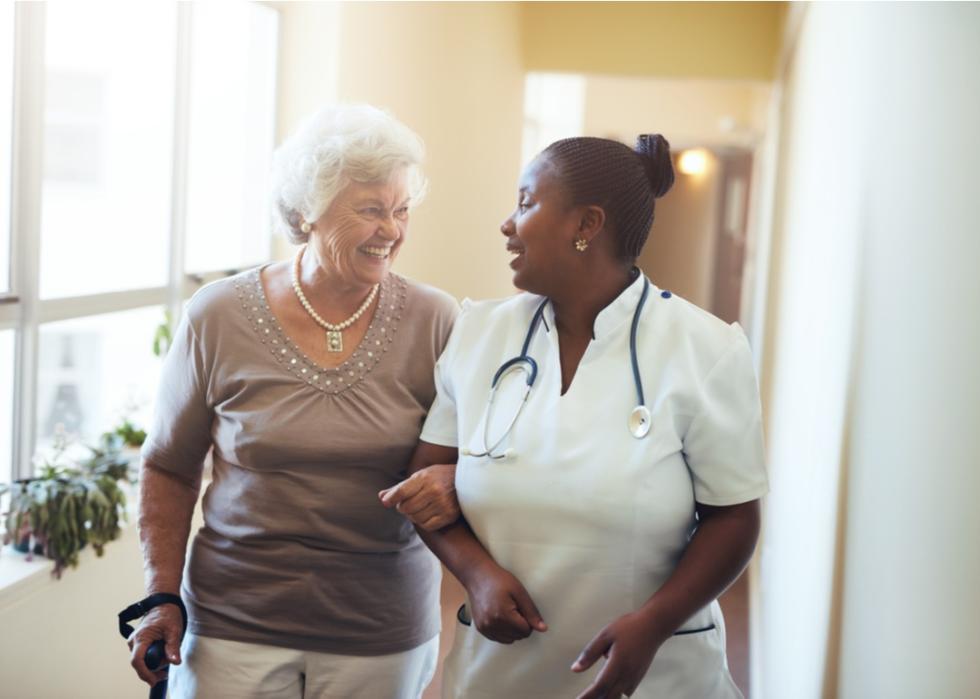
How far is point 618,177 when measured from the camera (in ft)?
4.44

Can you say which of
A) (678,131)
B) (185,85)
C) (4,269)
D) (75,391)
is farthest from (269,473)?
(678,131)

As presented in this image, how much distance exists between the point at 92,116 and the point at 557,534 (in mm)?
2179

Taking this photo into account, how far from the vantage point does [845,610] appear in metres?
1.44

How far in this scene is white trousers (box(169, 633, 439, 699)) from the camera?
1605 millimetres

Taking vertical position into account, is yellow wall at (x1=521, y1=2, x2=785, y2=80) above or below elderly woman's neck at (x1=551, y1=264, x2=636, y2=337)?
above

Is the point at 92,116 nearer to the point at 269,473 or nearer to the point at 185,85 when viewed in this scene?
the point at 185,85

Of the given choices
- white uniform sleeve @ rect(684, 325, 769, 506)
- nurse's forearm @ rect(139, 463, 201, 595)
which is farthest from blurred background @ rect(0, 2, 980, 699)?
nurse's forearm @ rect(139, 463, 201, 595)

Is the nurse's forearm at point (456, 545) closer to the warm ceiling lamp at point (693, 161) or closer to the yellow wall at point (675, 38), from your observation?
the yellow wall at point (675, 38)

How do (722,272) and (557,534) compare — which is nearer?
(557,534)

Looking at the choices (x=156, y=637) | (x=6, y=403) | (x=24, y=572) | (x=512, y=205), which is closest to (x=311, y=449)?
(x=156, y=637)

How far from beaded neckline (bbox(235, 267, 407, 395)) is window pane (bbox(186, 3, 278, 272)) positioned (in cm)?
189

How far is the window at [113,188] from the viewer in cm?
258

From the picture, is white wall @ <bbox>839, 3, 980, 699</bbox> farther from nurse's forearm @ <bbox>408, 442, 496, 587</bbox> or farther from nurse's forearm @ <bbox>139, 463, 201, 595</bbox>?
nurse's forearm @ <bbox>139, 463, 201, 595</bbox>

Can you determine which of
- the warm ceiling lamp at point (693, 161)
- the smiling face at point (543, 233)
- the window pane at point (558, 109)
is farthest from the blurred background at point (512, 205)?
the warm ceiling lamp at point (693, 161)
